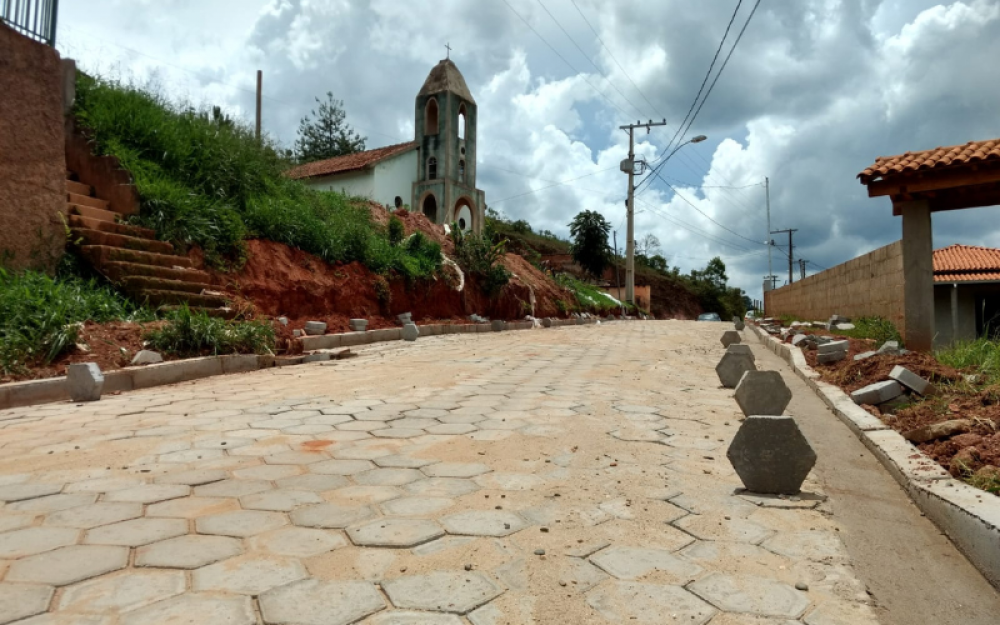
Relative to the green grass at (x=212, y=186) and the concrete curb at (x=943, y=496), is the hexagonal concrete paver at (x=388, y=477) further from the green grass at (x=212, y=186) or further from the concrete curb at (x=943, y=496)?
the green grass at (x=212, y=186)

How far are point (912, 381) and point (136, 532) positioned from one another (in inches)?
188

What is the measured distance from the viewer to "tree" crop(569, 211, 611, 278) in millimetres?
37344

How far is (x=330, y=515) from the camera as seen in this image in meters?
2.32

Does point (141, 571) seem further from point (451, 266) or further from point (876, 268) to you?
point (451, 266)

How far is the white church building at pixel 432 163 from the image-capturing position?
74.4ft

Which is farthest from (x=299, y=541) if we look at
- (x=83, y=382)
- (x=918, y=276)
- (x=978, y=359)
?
(x=918, y=276)

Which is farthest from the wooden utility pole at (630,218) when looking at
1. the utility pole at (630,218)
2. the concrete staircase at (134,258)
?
the concrete staircase at (134,258)

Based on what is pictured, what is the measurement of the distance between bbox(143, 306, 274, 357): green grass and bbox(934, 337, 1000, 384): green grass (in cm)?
714

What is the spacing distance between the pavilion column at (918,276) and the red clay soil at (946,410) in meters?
1.59

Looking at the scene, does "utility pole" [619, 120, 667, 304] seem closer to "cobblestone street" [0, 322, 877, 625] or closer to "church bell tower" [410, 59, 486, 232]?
"church bell tower" [410, 59, 486, 232]

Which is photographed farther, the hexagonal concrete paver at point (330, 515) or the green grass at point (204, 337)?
the green grass at point (204, 337)

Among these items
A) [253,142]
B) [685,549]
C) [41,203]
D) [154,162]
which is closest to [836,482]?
[685,549]

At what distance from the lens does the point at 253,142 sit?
12523mm

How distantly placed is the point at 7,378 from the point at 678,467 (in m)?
5.44
